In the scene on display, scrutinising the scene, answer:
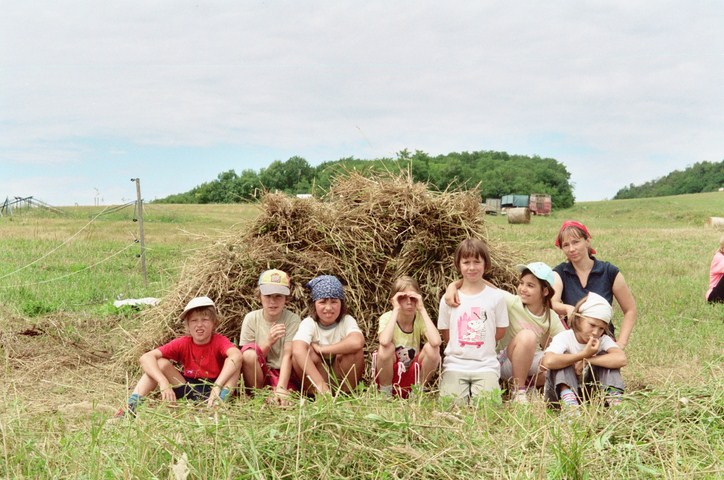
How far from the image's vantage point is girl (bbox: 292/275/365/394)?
16.4ft

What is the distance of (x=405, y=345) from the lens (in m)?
5.21

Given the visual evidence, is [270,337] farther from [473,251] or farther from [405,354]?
[473,251]

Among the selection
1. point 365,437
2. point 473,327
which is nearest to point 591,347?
point 473,327

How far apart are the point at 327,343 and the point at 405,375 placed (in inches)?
25.5

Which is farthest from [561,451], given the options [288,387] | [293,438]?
[288,387]

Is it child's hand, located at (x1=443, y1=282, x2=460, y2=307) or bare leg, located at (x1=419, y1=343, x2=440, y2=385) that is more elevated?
child's hand, located at (x1=443, y1=282, x2=460, y2=307)

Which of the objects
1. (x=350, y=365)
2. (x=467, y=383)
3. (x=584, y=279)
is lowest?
(x=467, y=383)

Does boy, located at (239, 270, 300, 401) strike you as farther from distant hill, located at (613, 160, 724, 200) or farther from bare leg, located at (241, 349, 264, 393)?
distant hill, located at (613, 160, 724, 200)

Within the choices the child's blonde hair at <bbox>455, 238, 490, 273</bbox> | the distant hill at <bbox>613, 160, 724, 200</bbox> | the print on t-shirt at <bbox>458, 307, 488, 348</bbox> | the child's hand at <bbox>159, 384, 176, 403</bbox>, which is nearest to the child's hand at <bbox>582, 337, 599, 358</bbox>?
the print on t-shirt at <bbox>458, 307, 488, 348</bbox>

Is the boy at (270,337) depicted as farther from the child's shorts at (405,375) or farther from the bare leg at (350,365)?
the child's shorts at (405,375)

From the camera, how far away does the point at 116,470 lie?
301cm

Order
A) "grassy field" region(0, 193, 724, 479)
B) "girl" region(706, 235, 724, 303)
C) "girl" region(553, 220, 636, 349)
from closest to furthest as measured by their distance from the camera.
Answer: "grassy field" region(0, 193, 724, 479)
"girl" region(553, 220, 636, 349)
"girl" region(706, 235, 724, 303)

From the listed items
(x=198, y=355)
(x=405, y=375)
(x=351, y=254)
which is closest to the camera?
(x=405, y=375)

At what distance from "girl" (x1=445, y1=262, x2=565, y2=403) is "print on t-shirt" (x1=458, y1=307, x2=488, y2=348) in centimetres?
16
